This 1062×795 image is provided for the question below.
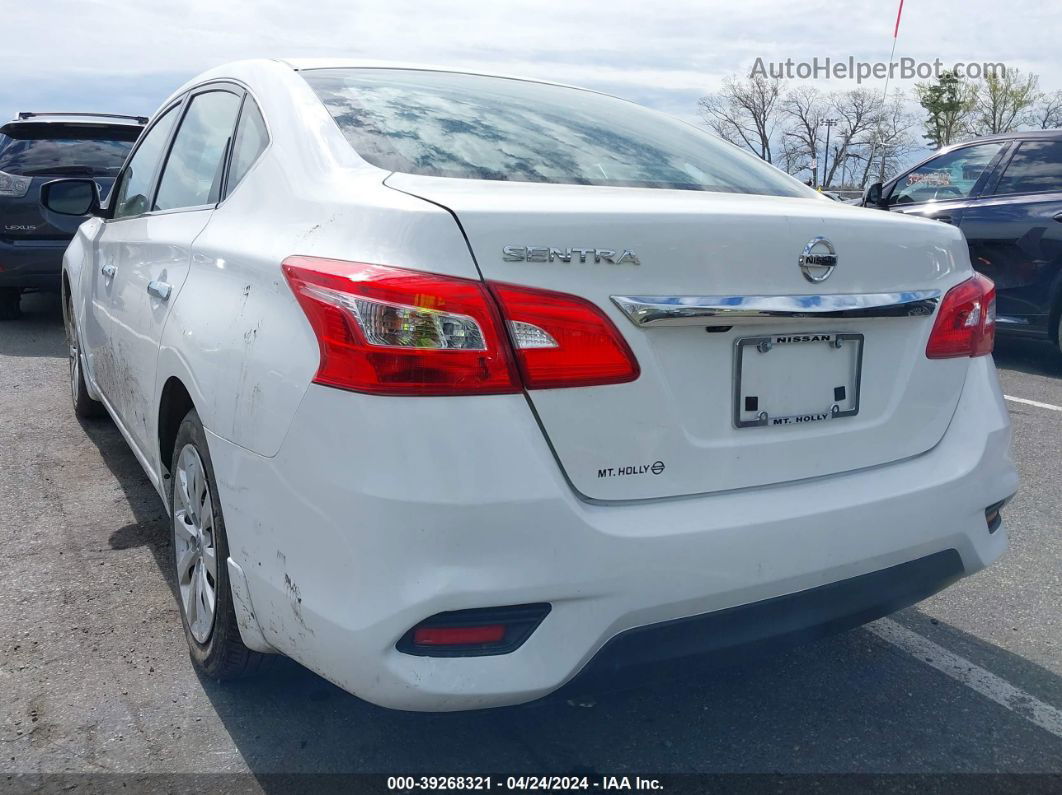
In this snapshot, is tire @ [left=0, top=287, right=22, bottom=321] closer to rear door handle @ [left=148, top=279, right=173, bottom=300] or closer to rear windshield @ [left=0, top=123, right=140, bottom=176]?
rear windshield @ [left=0, top=123, right=140, bottom=176]

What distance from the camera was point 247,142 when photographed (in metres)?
2.72

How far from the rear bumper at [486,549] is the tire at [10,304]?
7.61 meters

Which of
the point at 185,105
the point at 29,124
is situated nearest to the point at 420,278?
the point at 185,105

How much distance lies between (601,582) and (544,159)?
1087 millimetres

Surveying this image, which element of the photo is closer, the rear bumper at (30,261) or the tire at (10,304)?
the rear bumper at (30,261)

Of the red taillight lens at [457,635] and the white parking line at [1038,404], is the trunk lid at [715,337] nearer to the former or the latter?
the red taillight lens at [457,635]

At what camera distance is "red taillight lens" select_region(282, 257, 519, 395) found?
5.95 feet

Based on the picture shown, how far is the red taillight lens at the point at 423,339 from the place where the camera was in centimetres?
181

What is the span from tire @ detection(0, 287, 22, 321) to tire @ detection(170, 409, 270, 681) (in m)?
6.84

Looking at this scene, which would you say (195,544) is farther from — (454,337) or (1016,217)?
(1016,217)

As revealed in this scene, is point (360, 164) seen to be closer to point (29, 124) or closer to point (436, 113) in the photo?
point (436, 113)

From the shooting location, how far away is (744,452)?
6.75 ft

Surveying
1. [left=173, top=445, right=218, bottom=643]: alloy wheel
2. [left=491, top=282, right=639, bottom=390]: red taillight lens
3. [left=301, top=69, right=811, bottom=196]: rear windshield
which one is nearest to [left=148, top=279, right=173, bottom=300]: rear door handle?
[left=173, top=445, right=218, bottom=643]: alloy wheel

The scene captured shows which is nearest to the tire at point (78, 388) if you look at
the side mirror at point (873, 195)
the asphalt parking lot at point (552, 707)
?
the asphalt parking lot at point (552, 707)
